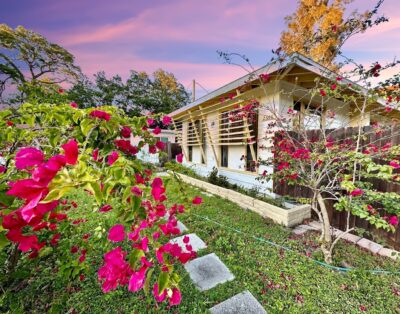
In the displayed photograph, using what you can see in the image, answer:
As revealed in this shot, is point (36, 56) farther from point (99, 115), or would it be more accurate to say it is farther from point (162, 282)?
point (162, 282)

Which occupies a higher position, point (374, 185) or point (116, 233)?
point (116, 233)

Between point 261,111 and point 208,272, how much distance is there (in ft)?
12.8

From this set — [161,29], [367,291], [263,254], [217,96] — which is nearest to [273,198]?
[263,254]

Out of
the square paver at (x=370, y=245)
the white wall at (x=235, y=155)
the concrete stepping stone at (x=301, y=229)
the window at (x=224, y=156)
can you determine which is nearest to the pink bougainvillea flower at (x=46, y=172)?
the concrete stepping stone at (x=301, y=229)

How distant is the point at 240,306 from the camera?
170 centimetres

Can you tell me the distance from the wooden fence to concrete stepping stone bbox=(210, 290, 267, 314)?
185cm

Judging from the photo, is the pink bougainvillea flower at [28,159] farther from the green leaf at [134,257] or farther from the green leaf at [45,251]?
the green leaf at [45,251]

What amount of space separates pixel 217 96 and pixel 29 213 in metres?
5.60

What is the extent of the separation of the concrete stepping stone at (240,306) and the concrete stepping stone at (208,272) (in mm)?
234

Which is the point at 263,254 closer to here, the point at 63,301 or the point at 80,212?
the point at 63,301

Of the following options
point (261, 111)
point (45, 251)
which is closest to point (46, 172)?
point (45, 251)

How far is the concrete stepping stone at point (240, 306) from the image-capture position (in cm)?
165

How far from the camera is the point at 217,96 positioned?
558 cm

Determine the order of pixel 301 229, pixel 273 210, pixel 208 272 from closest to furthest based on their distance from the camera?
pixel 208 272, pixel 301 229, pixel 273 210
